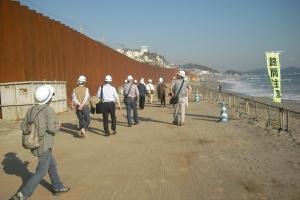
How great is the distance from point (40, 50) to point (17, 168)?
10.2 meters

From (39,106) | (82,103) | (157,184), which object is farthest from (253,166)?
(82,103)

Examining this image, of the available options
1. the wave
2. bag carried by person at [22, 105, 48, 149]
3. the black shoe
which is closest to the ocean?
the wave

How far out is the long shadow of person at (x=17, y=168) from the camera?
6348 millimetres

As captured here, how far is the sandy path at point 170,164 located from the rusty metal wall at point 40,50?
4.16 metres

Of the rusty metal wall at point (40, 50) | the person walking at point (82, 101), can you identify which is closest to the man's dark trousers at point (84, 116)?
the person walking at point (82, 101)

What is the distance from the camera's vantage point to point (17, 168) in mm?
7312

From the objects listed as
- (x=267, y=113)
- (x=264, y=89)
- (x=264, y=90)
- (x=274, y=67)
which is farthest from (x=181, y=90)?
(x=264, y=89)

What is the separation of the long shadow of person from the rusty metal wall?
668 cm

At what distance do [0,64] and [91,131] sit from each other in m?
5.07

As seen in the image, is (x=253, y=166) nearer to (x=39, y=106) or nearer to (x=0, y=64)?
(x=39, y=106)

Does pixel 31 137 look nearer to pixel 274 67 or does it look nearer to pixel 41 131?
pixel 41 131

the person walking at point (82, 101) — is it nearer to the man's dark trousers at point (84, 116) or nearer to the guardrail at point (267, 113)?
the man's dark trousers at point (84, 116)

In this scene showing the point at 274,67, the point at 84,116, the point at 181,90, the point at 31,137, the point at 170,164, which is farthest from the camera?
the point at 181,90

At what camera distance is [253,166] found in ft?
23.1
